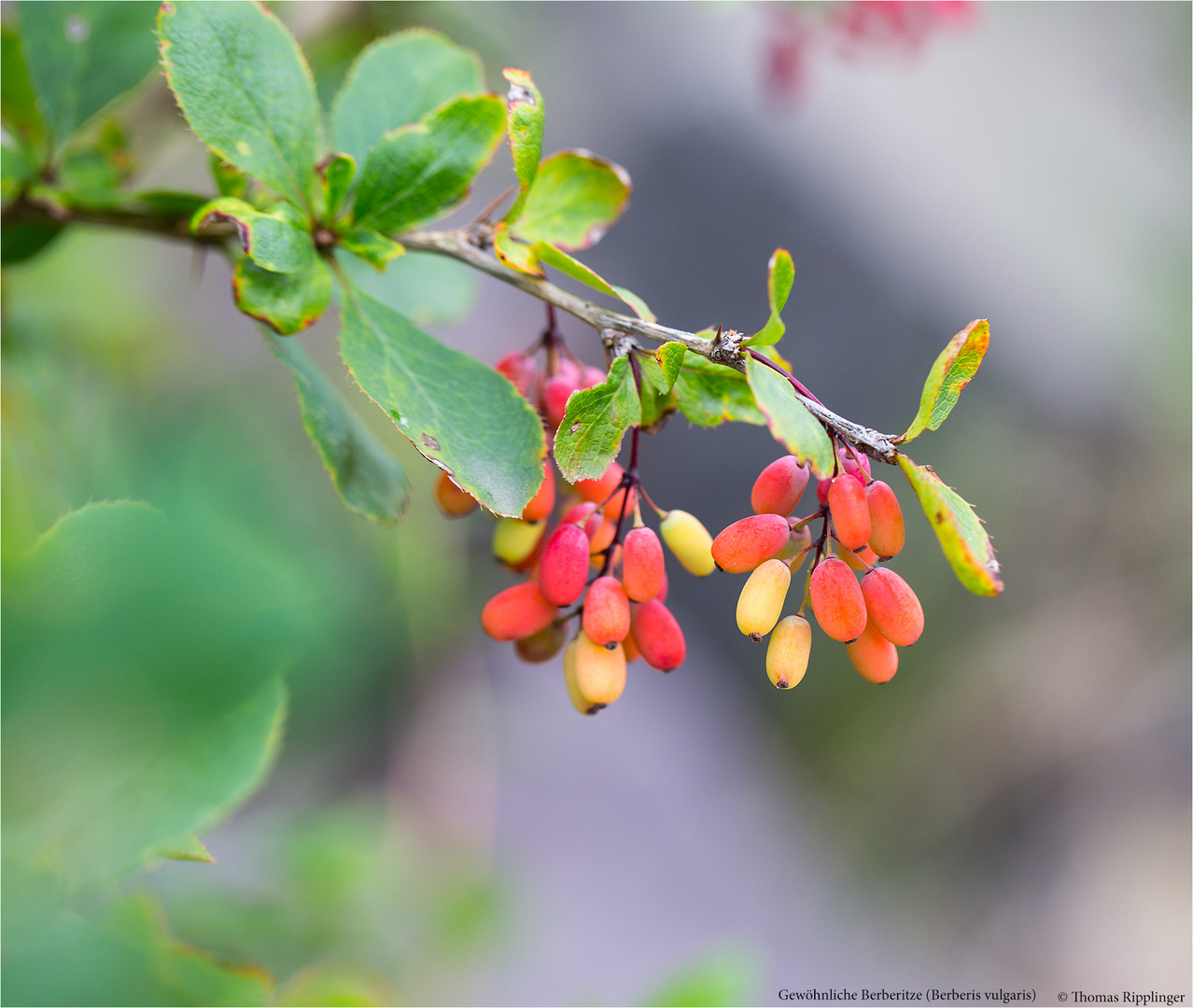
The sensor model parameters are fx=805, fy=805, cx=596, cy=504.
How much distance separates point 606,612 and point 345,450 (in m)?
0.19

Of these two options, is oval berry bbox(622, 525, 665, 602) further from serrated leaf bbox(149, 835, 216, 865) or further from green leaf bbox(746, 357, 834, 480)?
serrated leaf bbox(149, 835, 216, 865)

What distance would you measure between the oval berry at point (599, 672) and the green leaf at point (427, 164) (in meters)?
0.27

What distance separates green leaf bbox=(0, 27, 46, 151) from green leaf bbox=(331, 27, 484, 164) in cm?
23

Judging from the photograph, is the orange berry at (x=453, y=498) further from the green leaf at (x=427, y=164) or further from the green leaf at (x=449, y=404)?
the green leaf at (x=427, y=164)

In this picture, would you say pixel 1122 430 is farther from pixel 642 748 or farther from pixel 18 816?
pixel 18 816

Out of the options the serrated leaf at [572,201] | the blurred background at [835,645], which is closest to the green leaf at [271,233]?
the serrated leaf at [572,201]

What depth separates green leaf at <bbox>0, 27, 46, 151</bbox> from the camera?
573 millimetres

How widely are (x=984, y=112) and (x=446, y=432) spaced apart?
2.76 m

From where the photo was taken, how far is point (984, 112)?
2541mm

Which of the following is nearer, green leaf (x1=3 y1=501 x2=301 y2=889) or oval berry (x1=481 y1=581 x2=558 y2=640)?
green leaf (x1=3 y1=501 x2=301 y2=889)

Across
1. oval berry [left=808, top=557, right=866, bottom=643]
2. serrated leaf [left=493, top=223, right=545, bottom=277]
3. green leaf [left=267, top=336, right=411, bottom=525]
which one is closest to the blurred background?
green leaf [left=267, top=336, right=411, bottom=525]

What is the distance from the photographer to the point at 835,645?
2.11 metres

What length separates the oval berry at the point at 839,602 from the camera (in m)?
0.38

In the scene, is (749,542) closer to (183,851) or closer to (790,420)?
(790,420)
